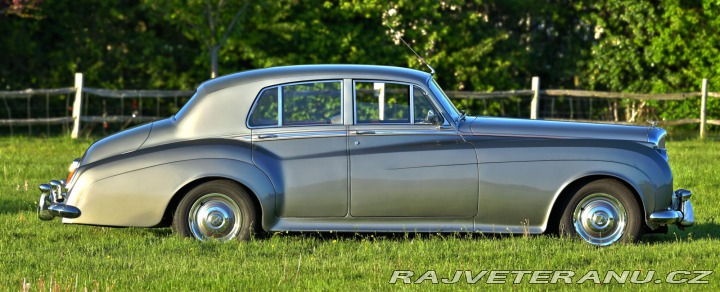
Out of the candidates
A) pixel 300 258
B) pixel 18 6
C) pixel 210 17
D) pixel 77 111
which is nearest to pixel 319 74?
pixel 300 258

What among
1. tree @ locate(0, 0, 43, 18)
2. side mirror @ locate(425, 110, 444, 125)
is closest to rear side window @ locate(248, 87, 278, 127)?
side mirror @ locate(425, 110, 444, 125)

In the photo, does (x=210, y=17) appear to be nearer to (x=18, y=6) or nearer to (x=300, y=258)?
(x=18, y=6)

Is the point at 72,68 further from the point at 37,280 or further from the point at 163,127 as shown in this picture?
the point at 37,280

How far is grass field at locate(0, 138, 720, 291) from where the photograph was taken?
7648 mm

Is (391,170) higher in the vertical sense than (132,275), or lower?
Answer: higher

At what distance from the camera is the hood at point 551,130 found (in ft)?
31.1

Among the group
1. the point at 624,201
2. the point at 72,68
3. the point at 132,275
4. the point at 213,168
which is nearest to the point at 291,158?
the point at 213,168

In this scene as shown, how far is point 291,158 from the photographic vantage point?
9352 millimetres

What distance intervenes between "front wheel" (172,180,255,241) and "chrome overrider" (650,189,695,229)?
121 inches

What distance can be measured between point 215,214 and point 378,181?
4.14ft

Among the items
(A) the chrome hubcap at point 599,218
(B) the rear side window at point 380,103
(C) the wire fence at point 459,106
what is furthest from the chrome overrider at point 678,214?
(C) the wire fence at point 459,106

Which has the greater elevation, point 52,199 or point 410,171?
point 410,171

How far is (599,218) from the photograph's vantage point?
936 cm

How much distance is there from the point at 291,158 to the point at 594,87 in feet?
75.0
